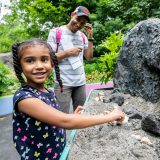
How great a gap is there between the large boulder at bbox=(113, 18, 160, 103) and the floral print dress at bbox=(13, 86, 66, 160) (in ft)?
5.97

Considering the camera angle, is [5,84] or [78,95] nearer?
[78,95]

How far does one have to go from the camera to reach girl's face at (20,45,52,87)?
6.47ft

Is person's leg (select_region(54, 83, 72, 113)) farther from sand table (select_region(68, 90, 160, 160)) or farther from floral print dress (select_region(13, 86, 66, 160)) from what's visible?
floral print dress (select_region(13, 86, 66, 160))

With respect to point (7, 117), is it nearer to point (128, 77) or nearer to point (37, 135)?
point (128, 77)

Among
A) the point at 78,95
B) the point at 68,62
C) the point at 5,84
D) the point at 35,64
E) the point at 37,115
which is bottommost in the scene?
the point at 5,84

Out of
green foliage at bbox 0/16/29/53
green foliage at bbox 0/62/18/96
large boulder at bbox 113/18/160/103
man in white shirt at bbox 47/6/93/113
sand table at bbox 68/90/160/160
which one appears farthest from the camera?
green foliage at bbox 0/16/29/53

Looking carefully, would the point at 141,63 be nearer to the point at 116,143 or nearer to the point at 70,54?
the point at 70,54

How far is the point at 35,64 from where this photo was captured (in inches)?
77.8

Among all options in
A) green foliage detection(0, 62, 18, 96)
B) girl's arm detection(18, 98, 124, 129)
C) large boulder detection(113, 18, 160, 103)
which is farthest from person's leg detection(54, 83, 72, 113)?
green foliage detection(0, 62, 18, 96)

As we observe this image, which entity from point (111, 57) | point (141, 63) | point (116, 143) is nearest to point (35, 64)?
point (116, 143)

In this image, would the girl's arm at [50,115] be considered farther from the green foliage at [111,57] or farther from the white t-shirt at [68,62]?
the green foliage at [111,57]

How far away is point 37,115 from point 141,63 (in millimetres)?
2336

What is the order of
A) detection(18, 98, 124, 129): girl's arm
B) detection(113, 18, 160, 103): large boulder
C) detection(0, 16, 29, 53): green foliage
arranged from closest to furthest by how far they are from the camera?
detection(18, 98, 124, 129): girl's arm < detection(113, 18, 160, 103): large boulder < detection(0, 16, 29, 53): green foliage

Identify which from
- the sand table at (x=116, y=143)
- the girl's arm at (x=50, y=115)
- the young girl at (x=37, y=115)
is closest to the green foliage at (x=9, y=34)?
the sand table at (x=116, y=143)
